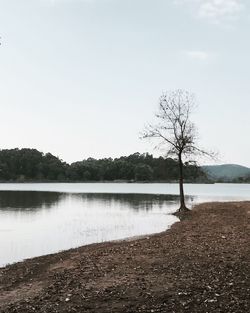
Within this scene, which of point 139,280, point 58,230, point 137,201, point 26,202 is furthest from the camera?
point 137,201

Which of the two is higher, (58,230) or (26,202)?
(26,202)

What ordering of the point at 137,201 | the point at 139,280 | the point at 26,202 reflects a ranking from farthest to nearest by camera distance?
the point at 137,201
the point at 26,202
the point at 139,280

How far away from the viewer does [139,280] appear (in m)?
13.9

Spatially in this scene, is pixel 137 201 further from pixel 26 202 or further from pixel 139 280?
pixel 139 280

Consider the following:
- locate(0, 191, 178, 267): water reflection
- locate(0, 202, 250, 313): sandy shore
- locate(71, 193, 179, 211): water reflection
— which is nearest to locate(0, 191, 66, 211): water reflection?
locate(71, 193, 179, 211): water reflection

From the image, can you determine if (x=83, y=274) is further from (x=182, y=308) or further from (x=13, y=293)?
(x=182, y=308)

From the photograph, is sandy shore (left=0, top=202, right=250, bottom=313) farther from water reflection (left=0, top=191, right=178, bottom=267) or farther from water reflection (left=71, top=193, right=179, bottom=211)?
water reflection (left=71, top=193, right=179, bottom=211)

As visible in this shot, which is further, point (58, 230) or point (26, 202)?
point (26, 202)

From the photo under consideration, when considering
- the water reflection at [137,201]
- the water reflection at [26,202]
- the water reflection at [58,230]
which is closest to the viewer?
the water reflection at [58,230]

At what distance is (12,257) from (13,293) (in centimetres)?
1025

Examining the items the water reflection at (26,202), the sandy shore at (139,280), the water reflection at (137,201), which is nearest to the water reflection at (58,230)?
the sandy shore at (139,280)

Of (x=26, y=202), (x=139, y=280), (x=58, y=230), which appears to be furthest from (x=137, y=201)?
(x=139, y=280)

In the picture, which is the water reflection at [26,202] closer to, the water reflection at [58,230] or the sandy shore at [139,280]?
the water reflection at [58,230]

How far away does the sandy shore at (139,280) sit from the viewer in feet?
37.0
